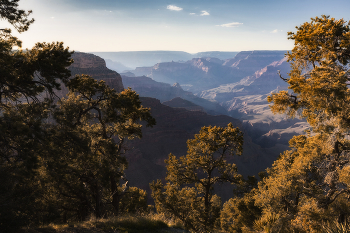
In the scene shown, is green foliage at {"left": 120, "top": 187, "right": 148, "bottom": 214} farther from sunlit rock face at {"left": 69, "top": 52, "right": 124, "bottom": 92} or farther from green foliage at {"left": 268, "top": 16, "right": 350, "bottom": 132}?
sunlit rock face at {"left": 69, "top": 52, "right": 124, "bottom": 92}

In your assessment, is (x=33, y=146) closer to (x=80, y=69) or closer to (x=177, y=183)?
(x=177, y=183)

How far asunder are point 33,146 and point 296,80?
11.5 m

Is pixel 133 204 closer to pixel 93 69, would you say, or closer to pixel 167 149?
pixel 167 149

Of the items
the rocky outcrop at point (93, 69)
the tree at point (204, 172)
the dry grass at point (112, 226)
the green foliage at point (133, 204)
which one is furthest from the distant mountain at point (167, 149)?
the dry grass at point (112, 226)

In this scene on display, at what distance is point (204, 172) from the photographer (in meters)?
16.8

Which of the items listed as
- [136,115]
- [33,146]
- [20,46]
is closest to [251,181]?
[136,115]

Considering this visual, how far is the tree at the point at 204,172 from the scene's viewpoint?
15.7 meters

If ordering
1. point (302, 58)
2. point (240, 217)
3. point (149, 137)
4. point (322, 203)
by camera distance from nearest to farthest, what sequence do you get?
point (302, 58) < point (322, 203) < point (240, 217) < point (149, 137)

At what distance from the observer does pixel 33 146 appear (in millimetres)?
8078

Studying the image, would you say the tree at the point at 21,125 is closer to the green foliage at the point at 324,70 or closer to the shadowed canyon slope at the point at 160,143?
the green foliage at the point at 324,70

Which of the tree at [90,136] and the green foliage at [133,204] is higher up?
the tree at [90,136]

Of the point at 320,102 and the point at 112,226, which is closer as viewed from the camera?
the point at 320,102

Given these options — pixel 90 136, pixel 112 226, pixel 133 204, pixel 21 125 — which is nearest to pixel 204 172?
pixel 112 226

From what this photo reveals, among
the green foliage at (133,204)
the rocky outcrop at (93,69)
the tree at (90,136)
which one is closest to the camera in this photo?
the tree at (90,136)
